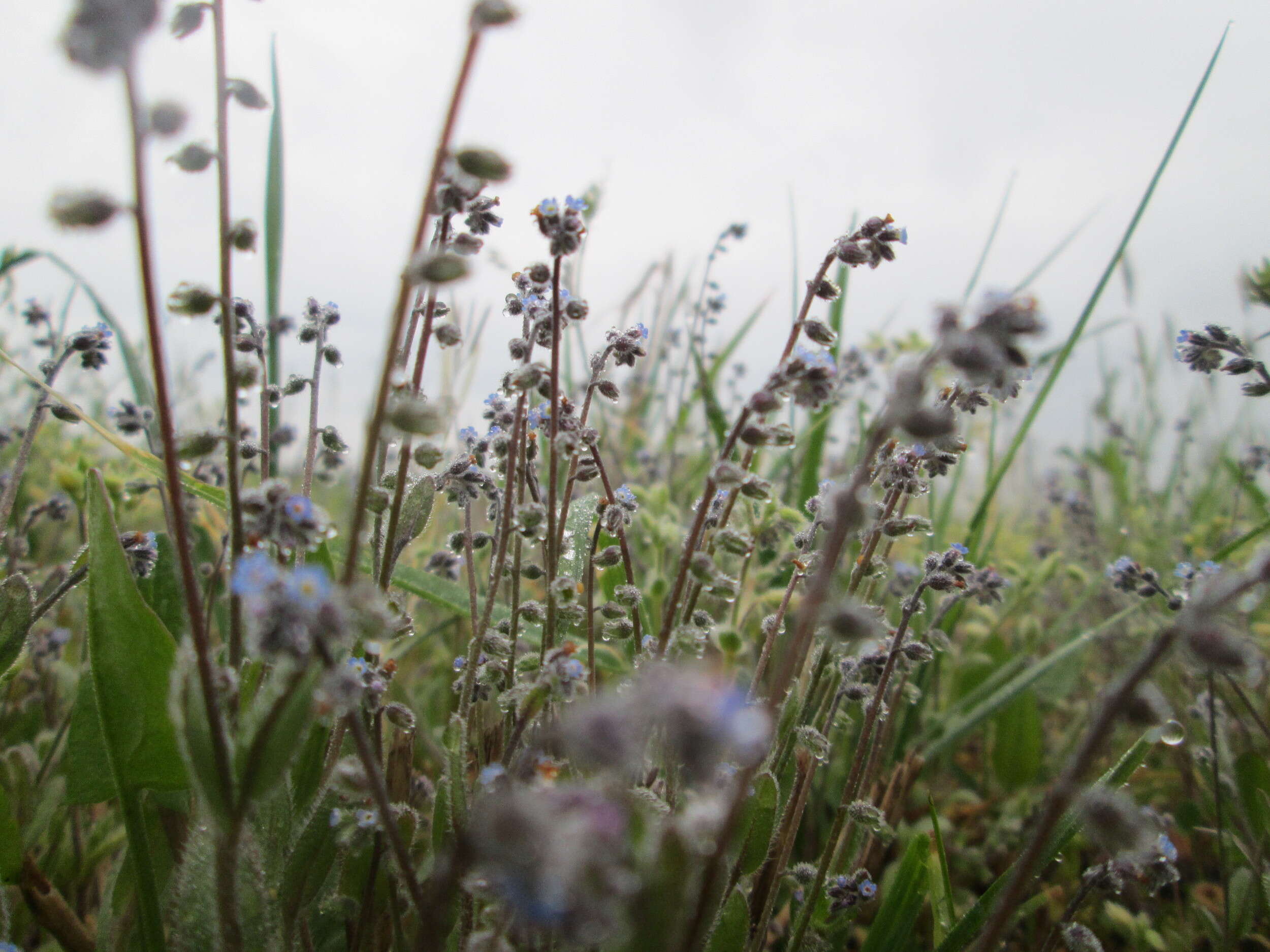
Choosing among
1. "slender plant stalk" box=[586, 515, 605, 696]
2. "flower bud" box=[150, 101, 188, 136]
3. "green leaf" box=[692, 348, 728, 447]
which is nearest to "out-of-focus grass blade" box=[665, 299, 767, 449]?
"green leaf" box=[692, 348, 728, 447]

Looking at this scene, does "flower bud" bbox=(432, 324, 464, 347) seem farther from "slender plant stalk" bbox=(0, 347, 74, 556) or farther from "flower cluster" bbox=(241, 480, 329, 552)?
"slender plant stalk" bbox=(0, 347, 74, 556)

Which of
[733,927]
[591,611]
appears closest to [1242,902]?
[733,927]

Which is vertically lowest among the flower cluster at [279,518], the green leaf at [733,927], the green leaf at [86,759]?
the green leaf at [86,759]

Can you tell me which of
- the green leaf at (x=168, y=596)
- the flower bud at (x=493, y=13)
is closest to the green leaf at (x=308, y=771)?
the green leaf at (x=168, y=596)

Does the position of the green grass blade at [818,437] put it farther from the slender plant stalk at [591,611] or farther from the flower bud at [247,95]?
the flower bud at [247,95]

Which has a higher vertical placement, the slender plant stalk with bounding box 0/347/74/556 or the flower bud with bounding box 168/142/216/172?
the flower bud with bounding box 168/142/216/172

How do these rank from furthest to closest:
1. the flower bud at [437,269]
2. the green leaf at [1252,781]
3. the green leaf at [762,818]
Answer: the green leaf at [1252,781] → the green leaf at [762,818] → the flower bud at [437,269]
